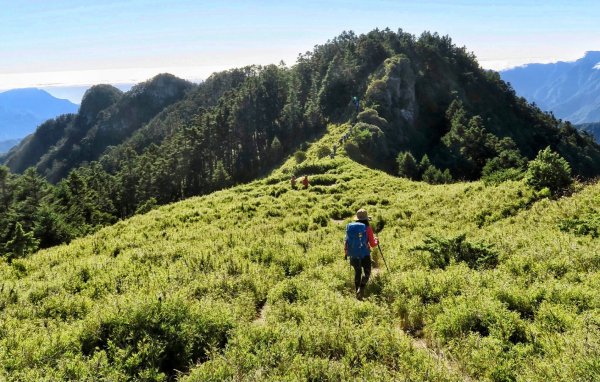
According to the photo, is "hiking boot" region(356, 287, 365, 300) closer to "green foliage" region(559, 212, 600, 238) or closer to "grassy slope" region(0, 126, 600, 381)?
"grassy slope" region(0, 126, 600, 381)

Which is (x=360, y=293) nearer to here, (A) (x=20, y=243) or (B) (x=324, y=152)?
(A) (x=20, y=243)

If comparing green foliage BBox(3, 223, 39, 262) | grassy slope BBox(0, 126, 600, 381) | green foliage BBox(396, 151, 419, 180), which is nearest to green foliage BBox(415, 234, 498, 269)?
grassy slope BBox(0, 126, 600, 381)

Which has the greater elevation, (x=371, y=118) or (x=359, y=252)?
(x=371, y=118)

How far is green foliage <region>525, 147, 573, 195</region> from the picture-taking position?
19.5 m

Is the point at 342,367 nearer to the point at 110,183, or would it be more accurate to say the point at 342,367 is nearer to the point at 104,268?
the point at 104,268

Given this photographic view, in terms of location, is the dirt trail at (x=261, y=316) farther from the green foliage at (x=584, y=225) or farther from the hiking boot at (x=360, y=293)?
the green foliage at (x=584, y=225)

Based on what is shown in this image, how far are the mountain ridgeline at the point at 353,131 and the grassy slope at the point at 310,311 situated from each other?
43449 mm

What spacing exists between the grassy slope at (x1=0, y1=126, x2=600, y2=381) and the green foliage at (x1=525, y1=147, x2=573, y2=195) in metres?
1.93

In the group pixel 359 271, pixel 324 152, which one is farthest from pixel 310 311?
pixel 324 152

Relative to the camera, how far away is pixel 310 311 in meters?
9.51

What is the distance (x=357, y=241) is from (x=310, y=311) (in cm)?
338

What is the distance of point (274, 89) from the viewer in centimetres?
12738

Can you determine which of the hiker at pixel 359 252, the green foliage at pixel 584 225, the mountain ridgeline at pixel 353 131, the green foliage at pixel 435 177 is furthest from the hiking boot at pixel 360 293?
the mountain ridgeline at pixel 353 131

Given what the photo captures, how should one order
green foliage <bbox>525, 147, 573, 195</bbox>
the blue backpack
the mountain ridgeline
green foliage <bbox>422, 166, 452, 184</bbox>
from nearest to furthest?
the blue backpack < green foliage <bbox>525, 147, 573, 195</bbox> < green foliage <bbox>422, 166, 452, 184</bbox> < the mountain ridgeline
